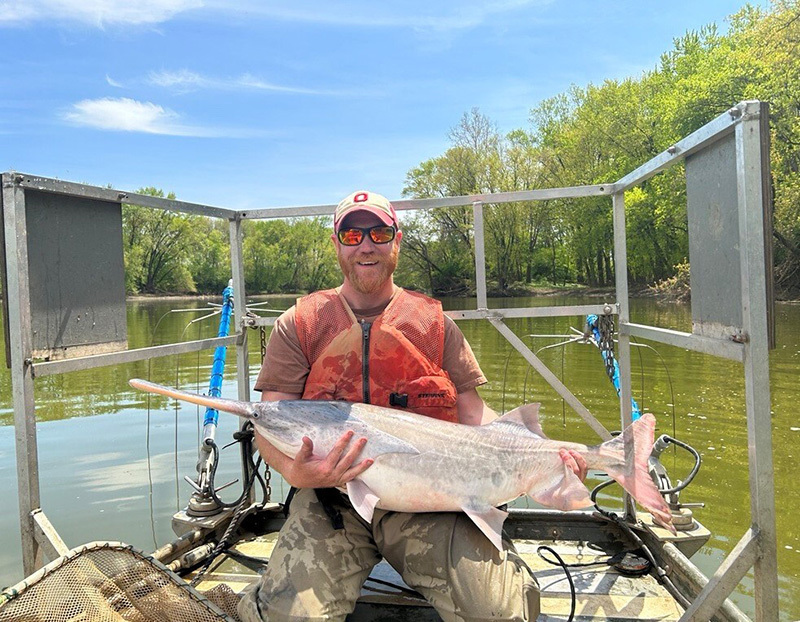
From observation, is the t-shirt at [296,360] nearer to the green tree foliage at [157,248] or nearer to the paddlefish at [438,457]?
the paddlefish at [438,457]

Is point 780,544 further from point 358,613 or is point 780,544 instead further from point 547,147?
point 547,147

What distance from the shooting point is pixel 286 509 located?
4.30 metres

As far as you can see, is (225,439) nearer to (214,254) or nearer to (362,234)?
(362,234)

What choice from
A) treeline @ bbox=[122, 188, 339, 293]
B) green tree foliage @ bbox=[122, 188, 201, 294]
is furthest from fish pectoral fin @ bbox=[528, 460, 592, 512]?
treeline @ bbox=[122, 188, 339, 293]

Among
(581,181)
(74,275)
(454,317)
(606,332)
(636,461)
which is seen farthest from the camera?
(581,181)

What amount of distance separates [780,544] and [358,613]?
5247 mm

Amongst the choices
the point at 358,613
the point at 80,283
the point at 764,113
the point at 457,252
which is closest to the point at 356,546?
the point at 358,613

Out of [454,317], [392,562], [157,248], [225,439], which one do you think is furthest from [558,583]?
[157,248]

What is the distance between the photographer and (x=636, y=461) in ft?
8.94

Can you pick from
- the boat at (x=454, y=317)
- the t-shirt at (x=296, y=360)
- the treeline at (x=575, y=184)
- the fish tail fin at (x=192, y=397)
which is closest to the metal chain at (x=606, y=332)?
the boat at (x=454, y=317)

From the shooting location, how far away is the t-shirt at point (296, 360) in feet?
11.0

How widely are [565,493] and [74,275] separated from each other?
9.08 feet

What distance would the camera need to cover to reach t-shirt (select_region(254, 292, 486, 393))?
3.34 meters

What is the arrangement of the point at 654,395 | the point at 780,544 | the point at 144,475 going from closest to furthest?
1. the point at 780,544
2. the point at 144,475
3. the point at 654,395
